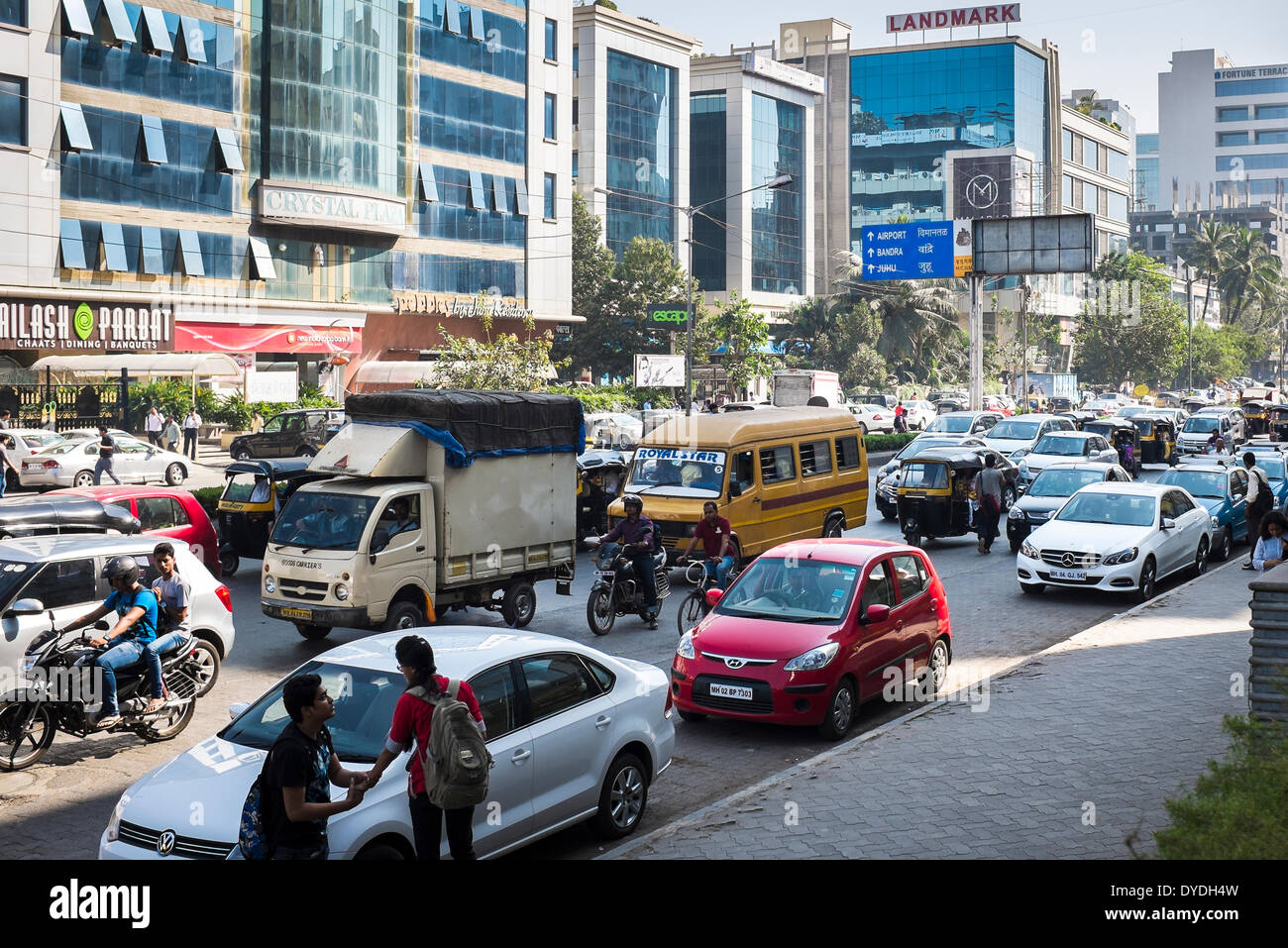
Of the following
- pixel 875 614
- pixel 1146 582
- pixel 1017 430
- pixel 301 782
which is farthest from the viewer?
pixel 1017 430

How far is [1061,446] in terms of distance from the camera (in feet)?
103

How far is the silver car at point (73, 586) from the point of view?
1099 cm

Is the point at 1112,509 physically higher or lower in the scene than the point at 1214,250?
lower

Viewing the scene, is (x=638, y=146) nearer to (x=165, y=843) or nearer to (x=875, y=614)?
(x=875, y=614)

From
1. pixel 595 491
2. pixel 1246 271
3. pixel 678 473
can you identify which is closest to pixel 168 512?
pixel 678 473

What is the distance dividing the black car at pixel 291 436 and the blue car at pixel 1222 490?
2240 cm

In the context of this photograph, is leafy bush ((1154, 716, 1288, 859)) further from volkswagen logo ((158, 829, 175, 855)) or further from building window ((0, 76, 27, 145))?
building window ((0, 76, 27, 145))

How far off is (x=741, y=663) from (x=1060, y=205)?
402 feet

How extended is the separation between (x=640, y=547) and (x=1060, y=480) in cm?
1117

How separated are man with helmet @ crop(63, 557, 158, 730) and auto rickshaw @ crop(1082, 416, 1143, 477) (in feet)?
100

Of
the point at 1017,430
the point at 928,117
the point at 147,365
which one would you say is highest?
the point at 928,117

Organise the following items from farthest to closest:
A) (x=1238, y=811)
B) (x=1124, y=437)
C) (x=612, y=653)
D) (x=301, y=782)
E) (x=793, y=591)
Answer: (x=1124, y=437) → (x=612, y=653) → (x=793, y=591) → (x=1238, y=811) → (x=301, y=782)

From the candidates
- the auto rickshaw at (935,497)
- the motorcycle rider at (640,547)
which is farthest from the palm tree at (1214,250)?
the motorcycle rider at (640,547)

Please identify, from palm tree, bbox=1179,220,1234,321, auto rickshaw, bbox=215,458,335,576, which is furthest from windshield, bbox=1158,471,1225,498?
palm tree, bbox=1179,220,1234,321
